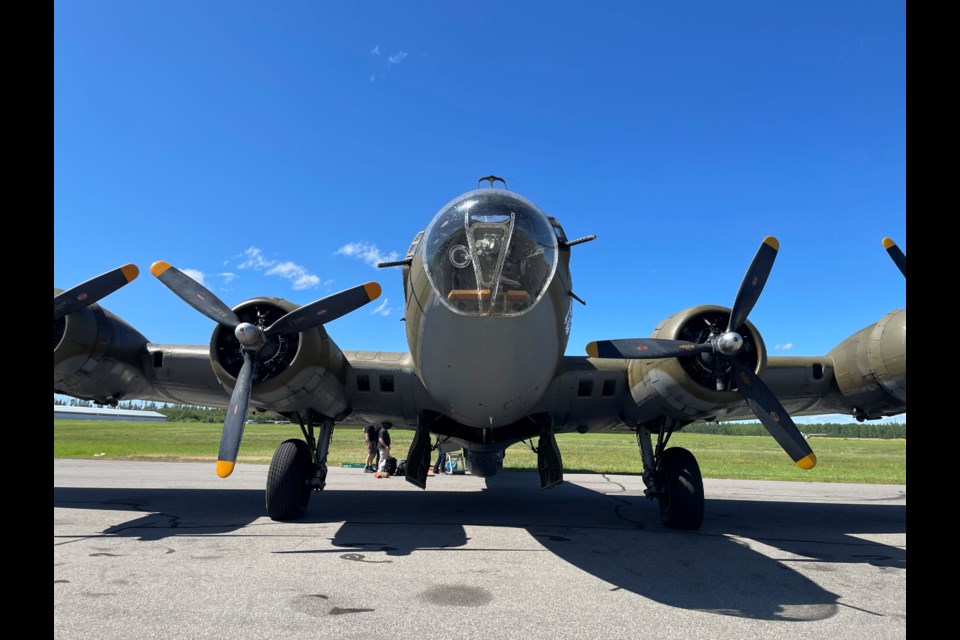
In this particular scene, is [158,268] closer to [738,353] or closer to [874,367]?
[738,353]

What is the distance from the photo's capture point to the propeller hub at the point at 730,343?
7.74 m

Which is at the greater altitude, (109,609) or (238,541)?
(109,609)

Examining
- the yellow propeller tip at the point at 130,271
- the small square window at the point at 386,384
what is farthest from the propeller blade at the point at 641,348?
the yellow propeller tip at the point at 130,271

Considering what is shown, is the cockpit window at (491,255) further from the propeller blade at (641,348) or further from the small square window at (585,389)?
the small square window at (585,389)

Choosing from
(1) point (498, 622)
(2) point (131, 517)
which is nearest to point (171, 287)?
(2) point (131, 517)

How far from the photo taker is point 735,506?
1216 centimetres

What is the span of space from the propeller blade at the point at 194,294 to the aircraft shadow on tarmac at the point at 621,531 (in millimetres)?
3297

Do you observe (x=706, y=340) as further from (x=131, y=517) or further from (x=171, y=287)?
(x=131, y=517)

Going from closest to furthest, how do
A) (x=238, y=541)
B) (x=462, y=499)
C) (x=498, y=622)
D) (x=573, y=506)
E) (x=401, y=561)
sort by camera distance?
(x=498, y=622) < (x=401, y=561) < (x=238, y=541) < (x=573, y=506) < (x=462, y=499)

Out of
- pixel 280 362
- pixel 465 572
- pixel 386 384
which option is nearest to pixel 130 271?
pixel 280 362

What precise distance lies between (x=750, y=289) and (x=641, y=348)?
2074 mm
